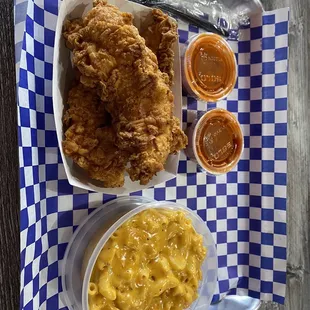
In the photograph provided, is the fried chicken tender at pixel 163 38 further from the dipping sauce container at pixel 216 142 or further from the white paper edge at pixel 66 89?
the dipping sauce container at pixel 216 142

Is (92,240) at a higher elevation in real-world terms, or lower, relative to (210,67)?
lower

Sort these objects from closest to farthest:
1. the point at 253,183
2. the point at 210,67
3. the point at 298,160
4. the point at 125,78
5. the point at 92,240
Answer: the point at 125,78
the point at 92,240
the point at 210,67
the point at 253,183
the point at 298,160

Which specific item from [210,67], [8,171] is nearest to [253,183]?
[210,67]

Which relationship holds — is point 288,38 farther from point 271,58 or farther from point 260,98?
point 260,98

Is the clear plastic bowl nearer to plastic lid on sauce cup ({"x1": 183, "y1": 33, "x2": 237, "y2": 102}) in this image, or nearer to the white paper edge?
the white paper edge

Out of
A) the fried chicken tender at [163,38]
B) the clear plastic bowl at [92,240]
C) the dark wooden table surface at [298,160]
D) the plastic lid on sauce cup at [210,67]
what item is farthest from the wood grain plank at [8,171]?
the dark wooden table surface at [298,160]

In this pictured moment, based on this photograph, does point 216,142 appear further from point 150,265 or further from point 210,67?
point 150,265

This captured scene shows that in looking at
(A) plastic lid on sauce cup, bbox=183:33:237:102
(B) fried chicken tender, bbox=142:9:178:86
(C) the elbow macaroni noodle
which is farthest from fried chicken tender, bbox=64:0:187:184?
(A) plastic lid on sauce cup, bbox=183:33:237:102

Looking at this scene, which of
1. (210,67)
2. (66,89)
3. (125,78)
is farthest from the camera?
(210,67)
